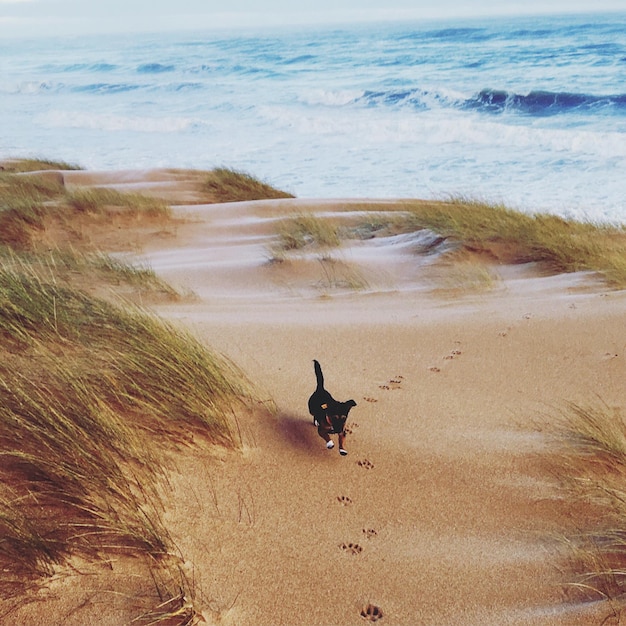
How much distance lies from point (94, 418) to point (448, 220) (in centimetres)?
544

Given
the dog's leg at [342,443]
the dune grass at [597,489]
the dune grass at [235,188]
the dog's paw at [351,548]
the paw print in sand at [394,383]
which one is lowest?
the dune grass at [235,188]

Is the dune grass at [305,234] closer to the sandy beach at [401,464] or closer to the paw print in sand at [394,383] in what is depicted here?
the sandy beach at [401,464]

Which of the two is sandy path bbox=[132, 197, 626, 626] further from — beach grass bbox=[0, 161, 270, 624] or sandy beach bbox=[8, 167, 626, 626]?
beach grass bbox=[0, 161, 270, 624]

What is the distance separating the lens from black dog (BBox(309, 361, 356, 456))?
2.46m

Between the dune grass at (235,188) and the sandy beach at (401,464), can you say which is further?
the dune grass at (235,188)

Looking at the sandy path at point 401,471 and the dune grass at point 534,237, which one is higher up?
the sandy path at point 401,471

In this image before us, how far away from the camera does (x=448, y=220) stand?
22.7 feet

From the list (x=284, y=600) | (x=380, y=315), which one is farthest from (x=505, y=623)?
(x=380, y=315)

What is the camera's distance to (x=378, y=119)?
2006cm

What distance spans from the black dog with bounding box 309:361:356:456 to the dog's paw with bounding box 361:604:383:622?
28.7 inches

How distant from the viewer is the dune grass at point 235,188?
10.9 meters

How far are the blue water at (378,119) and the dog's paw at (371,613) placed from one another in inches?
350

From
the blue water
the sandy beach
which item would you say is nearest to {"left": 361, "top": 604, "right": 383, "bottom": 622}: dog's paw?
the sandy beach

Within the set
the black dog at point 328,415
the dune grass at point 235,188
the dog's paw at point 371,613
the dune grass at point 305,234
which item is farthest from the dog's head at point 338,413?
the dune grass at point 235,188
